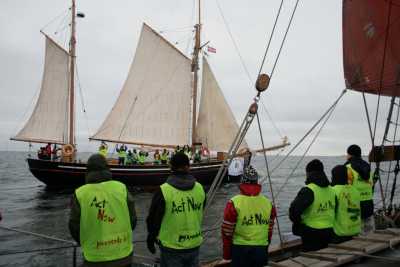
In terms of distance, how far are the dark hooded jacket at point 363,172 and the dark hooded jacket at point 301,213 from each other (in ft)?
3.53

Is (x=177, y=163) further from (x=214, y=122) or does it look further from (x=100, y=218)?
(x=214, y=122)

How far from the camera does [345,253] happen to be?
3916 mm

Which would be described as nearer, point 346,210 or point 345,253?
point 345,253

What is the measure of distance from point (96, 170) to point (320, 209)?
2.87 meters

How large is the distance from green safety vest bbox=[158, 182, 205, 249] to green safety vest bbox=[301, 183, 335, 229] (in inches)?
60.7

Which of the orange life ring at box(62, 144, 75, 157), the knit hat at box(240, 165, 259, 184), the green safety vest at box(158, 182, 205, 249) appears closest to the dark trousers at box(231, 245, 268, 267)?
the green safety vest at box(158, 182, 205, 249)

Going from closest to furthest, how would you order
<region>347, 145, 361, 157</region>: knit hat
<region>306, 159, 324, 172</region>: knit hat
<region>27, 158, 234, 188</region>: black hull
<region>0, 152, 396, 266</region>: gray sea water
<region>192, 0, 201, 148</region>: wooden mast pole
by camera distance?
<region>306, 159, 324, 172</region>: knit hat → <region>347, 145, 361, 157</region>: knit hat → <region>0, 152, 396, 266</region>: gray sea water → <region>27, 158, 234, 188</region>: black hull → <region>192, 0, 201, 148</region>: wooden mast pole

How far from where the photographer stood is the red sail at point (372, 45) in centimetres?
795

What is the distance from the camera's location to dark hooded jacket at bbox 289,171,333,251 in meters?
4.91

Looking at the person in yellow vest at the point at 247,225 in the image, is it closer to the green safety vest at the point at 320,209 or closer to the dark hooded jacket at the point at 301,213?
the dark hooded jacket at the point at 301,213

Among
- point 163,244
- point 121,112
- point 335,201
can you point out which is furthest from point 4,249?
point 121,112

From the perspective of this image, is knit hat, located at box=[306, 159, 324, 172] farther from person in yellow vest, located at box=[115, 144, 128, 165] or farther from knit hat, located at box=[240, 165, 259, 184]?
person in yellow vest, located at box=[115, 144, 128, 165]

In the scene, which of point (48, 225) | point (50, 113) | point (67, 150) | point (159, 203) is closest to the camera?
point (159, 203)

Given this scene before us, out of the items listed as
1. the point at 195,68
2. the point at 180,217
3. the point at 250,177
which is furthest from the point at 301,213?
the point at 195,68
